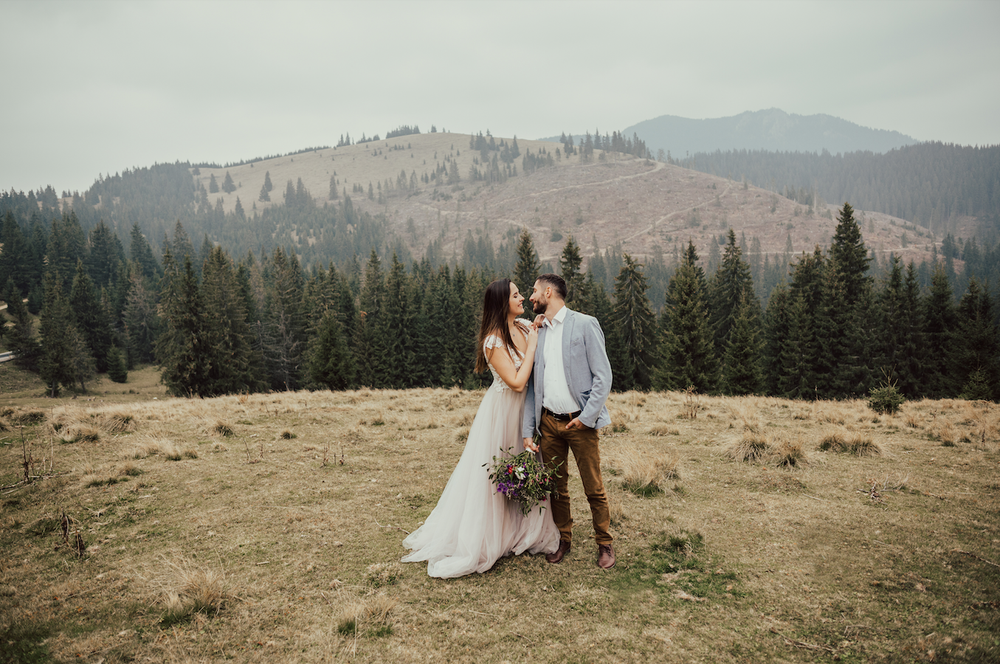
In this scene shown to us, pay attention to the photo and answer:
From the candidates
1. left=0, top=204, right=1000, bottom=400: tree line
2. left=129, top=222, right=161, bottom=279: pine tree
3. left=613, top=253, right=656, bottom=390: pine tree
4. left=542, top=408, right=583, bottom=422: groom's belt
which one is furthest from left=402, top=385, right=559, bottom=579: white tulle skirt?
left=129, top=222, right=161, bottom=279: pine tree

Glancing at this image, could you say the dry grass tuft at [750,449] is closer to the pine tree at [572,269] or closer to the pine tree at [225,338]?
the pine tree at [572,269]

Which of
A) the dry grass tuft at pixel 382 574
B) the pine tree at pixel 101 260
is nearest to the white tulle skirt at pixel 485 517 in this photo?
the dry grass tuft at pixel 382 574

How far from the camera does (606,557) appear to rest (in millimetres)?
5336

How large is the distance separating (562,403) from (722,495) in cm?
404

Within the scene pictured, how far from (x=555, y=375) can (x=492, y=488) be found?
5.03 ft

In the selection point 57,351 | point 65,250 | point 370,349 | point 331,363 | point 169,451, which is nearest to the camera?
point 169,451

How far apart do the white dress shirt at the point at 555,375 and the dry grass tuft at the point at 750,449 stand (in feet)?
19.0

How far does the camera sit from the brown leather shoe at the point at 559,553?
5406 mm

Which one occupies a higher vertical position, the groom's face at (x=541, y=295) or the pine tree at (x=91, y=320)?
the groom's face at (x=541, y=295)

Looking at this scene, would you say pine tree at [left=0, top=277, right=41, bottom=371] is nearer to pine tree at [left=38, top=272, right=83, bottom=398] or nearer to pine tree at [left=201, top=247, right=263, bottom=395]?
pine tree at [left=38, top=272, right=83, bottom=398]

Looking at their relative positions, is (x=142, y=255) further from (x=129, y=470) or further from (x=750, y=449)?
(x=750, y=449)

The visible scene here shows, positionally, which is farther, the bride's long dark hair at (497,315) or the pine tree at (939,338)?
the pine tree at (939,338)

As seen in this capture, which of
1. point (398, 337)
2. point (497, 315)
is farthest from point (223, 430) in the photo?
point (398, 337)

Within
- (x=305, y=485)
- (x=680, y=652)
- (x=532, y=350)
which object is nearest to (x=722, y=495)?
(x=680, y=652)
